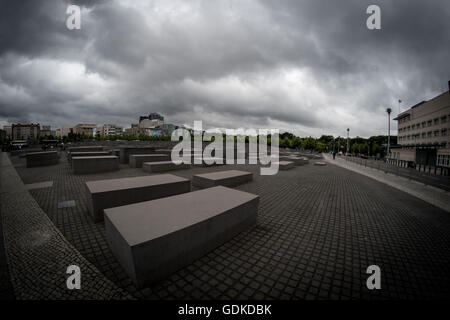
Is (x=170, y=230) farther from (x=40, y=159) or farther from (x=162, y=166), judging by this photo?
(x=40, y=159)

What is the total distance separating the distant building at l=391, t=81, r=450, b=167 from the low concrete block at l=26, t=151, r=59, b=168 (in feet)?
178

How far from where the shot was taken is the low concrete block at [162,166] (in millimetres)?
13891

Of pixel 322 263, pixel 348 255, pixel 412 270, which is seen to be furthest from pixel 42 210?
pixel 412 270

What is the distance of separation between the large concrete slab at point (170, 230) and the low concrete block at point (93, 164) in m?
11.1

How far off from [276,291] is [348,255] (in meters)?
2.29

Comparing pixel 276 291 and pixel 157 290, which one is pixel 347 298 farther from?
pixel 157 290

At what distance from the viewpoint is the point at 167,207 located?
4570mm

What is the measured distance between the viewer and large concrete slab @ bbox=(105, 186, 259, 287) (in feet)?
9.90

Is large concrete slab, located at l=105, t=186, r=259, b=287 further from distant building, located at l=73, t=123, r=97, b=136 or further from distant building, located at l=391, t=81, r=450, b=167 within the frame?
distant building, located at l=73, t=123, r=97, b=136

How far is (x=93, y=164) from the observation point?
13086 millimetres

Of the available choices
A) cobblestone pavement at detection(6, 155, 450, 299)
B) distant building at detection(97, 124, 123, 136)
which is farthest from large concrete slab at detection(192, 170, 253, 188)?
distant building at detection(97, 124, 123, 136)

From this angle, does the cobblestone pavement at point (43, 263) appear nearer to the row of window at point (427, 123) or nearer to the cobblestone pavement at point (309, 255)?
the cobblestone pavement at point (309, 255)

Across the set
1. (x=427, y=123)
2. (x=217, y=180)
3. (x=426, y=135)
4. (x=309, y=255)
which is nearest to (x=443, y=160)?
(x=426, y=135)

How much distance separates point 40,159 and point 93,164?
23.6 ft
